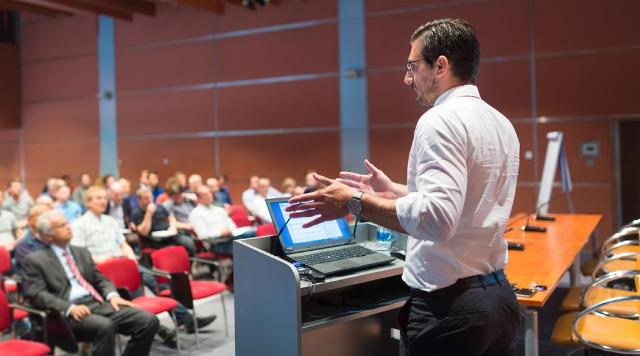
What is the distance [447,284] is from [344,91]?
798 cm

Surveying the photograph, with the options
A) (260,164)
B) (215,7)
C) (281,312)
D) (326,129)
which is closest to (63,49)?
(215,7)

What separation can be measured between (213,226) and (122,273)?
232cm

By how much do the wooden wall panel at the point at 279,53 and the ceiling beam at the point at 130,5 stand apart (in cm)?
162

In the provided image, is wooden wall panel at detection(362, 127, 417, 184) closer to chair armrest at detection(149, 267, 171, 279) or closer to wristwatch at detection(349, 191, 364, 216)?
chair armrest at detection(149, 267, 171, 279)

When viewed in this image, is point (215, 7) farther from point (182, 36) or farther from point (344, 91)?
point (344, 91)

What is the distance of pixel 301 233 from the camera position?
249 cm

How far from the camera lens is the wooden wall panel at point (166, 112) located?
10.7m

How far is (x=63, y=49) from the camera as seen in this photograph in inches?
476

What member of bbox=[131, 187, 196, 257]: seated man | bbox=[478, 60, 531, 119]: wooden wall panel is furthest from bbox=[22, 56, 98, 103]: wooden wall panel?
bbox=[478, 60, 531, 119]: wooden wall panel

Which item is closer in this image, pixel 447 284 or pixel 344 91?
pixel 447 284

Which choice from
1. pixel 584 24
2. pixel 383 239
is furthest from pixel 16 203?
pixel 584 24

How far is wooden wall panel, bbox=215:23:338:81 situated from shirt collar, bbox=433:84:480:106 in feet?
26.0

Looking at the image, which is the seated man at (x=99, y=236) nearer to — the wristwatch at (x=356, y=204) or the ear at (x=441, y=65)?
the wristwatch at (x=356, y=204)

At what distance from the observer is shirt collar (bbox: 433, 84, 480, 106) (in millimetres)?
1591
